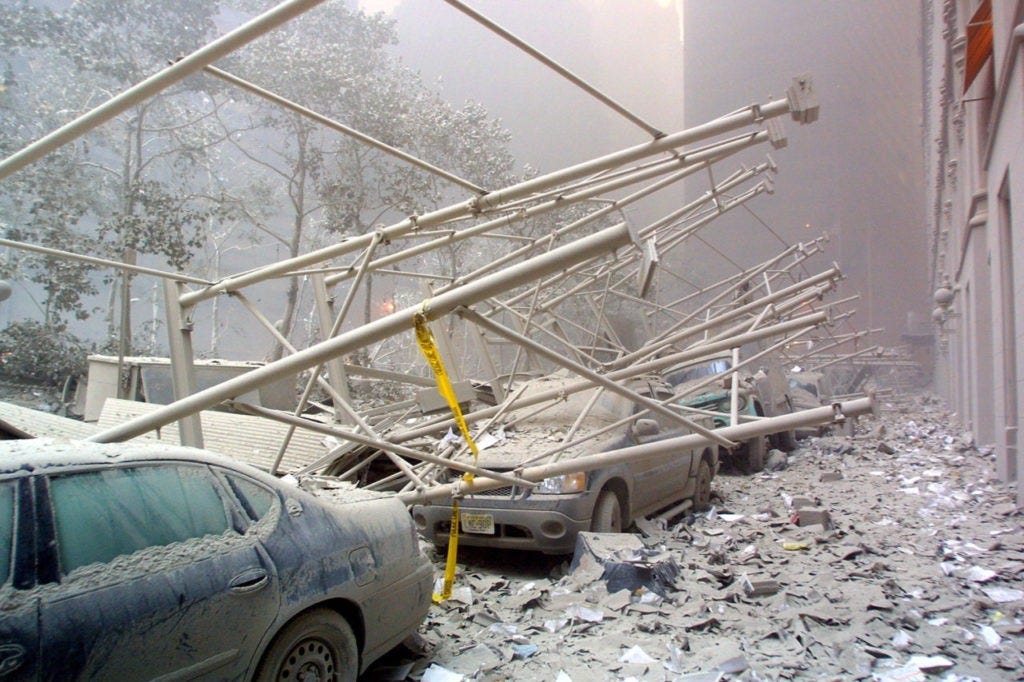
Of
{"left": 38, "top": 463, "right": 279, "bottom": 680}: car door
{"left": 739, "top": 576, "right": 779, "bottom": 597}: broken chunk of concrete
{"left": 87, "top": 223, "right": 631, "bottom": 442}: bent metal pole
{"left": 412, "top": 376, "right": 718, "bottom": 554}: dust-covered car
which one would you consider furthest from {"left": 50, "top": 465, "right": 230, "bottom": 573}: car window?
{"left": 739, "top": 576, "right": 779, "bottom": 597}: broken chunk of concrete

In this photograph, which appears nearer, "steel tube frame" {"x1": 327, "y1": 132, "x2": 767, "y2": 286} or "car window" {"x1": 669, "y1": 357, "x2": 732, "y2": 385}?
"steel tube frame" {"x1": 327, "y1": 132, "x2": 767, "y2": 286}

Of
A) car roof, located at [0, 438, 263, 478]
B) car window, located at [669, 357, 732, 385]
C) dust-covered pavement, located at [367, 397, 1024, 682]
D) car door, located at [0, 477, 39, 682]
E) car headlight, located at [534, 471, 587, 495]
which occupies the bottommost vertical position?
dust-covered pavement, located at [367, 397, 1024, 682]

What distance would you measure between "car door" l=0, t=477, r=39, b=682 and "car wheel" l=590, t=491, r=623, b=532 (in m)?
4.67

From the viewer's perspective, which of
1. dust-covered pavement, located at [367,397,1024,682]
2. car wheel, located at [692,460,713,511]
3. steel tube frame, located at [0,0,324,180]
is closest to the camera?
steel tube frame, located at [0,0,324,180]

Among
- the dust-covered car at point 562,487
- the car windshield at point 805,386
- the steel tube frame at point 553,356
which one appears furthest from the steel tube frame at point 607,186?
the car windshield at point 805,386

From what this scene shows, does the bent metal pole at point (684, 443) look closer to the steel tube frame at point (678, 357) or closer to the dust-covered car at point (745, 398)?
the steel tube frame at point (678, 357)

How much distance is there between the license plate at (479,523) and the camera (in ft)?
20.5

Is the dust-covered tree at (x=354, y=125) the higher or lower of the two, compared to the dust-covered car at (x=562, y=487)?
higher

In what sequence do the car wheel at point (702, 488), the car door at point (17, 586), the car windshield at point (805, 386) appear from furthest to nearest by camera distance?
1. the car windshield at point (805, 386)
2. the car wheel at point (702, 488)
3. the car door at point (17, 586)

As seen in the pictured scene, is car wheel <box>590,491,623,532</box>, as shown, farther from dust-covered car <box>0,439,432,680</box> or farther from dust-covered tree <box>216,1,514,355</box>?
dust-covered tree <box>216,1,514,355</box>

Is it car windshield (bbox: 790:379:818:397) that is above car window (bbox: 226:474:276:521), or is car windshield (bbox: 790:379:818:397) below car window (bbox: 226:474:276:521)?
above

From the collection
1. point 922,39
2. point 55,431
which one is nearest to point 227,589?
point 55,431

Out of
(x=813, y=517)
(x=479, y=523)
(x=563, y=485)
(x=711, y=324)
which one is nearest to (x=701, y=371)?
(x=711, y=324)

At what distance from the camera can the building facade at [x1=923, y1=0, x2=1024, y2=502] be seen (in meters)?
7.78
